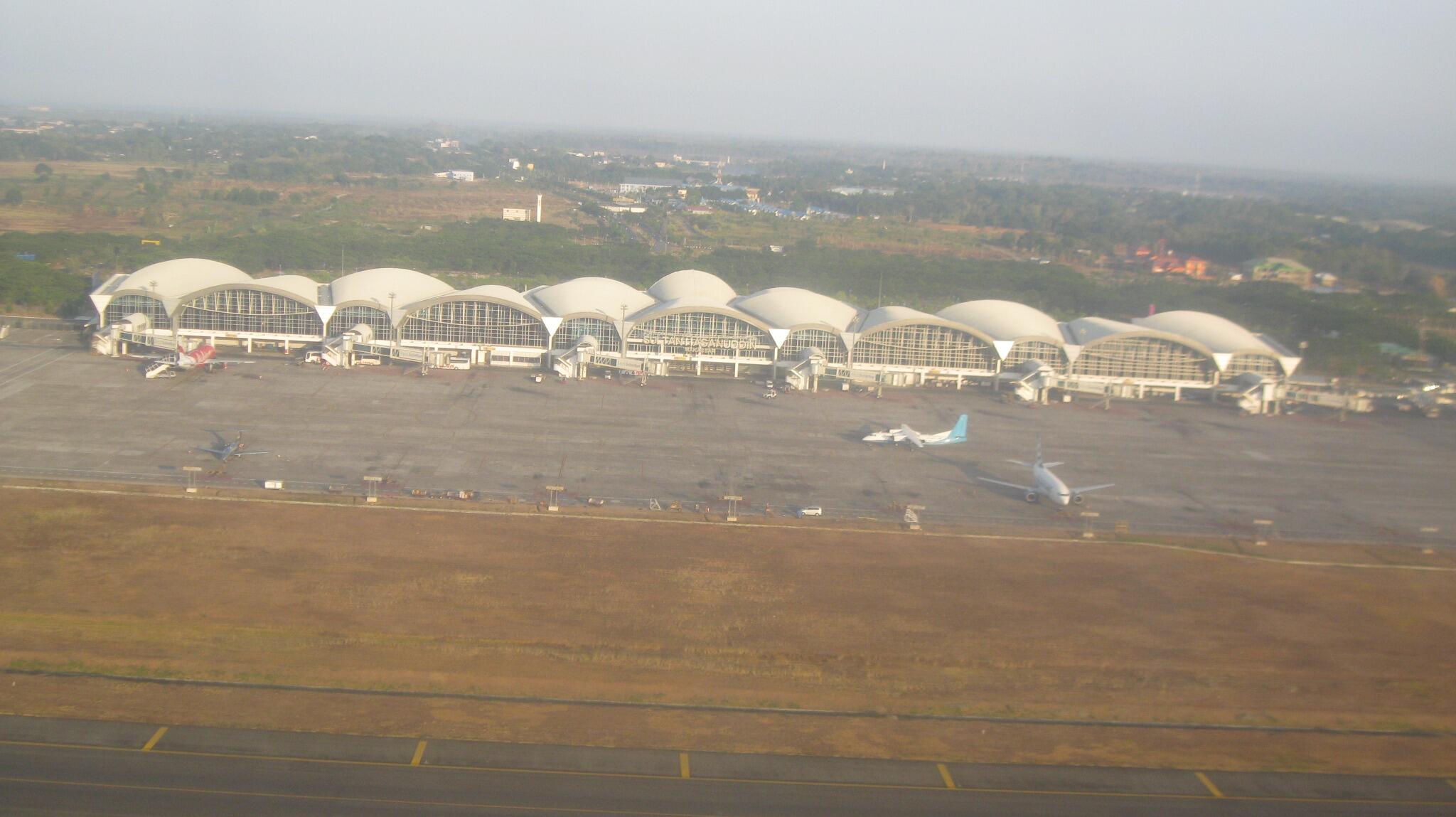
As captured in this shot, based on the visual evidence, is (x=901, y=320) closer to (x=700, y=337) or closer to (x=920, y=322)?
(x=920, y=322)

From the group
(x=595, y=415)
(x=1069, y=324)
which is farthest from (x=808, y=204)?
(x=595, y=415)

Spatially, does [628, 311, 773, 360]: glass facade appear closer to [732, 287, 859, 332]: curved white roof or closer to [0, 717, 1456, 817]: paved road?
[732, 287, 859, 332]: curved white roof

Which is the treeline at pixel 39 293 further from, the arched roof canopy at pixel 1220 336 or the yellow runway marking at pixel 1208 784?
the arched roof canopy at pixel 1220 336

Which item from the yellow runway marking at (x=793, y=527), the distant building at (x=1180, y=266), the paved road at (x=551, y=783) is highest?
the distant building at (x=1180, y=266)

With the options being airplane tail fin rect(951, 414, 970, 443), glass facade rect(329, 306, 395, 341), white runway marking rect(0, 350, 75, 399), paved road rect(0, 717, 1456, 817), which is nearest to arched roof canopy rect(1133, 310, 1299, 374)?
airplane tail fin rect(951, 414, 970, 443)

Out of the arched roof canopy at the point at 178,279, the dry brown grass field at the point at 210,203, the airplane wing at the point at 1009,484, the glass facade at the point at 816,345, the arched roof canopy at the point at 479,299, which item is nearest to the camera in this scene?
the airplane wing at the point at 1009,484

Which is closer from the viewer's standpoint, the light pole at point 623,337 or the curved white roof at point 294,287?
the curved white roof at point 294,287

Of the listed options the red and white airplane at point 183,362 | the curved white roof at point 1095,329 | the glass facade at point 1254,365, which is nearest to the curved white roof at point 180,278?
the red and white airplane at point 183,362

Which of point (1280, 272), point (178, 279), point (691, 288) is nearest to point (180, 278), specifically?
point (178, 279)
